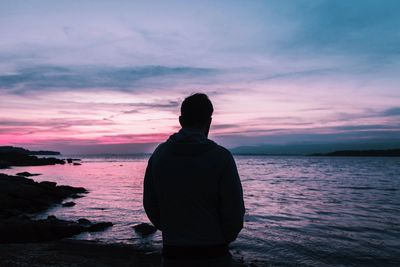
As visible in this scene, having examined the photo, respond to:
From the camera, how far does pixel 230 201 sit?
9.43ft

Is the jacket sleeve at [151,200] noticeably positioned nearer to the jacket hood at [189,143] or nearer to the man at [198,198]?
the man at [198,198]

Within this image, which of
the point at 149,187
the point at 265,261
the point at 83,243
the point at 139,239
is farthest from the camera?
the point at 139,239

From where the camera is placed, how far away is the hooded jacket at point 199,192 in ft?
9.36

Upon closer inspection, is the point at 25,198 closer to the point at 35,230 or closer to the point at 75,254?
the point at 35,230

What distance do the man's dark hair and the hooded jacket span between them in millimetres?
90

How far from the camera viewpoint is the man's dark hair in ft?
10.00

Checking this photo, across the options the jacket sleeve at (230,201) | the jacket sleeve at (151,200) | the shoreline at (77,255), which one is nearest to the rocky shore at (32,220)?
the shoreline at (77,255)

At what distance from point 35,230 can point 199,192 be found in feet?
41.4

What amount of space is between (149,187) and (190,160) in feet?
1.76

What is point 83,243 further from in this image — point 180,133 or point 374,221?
point 374,221

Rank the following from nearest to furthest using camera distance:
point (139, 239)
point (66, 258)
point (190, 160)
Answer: point (190, 160)
point (66, 258)
point (139, 239)

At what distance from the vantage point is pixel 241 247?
44.3 feet

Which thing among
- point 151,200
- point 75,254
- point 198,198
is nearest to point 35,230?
point 75,254

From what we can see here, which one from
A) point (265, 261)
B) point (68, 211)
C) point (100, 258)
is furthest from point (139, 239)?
point (68, 211)
